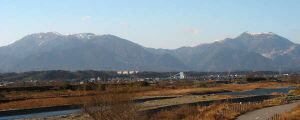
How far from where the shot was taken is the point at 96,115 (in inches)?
1281

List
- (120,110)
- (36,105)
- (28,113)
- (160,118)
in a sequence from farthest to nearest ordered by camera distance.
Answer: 1. (36,105)
2. (28,113)
3. (160,118)
4. (120,110)

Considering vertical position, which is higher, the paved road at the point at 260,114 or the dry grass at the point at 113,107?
the dry grass at the point at 113,107

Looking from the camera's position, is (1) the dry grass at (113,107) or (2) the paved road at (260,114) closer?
(1) the dry grass at (113,107)

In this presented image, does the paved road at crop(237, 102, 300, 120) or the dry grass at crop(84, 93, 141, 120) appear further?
the paved road at crop(237, 102, 300, 120)

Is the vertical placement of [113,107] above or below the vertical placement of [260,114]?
above

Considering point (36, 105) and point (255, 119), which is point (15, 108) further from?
point (255, 119)

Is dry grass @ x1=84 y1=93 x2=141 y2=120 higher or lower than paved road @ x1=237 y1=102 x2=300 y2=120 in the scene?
higher

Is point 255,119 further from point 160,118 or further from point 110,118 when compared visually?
point 110,118

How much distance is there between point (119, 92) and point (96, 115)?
1903 mm

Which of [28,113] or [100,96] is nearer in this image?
[100,96]

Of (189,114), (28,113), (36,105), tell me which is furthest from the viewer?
(36,105)

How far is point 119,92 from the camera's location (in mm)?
33062

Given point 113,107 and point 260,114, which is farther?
point 260,114

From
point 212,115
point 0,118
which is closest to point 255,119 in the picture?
point 212,115
